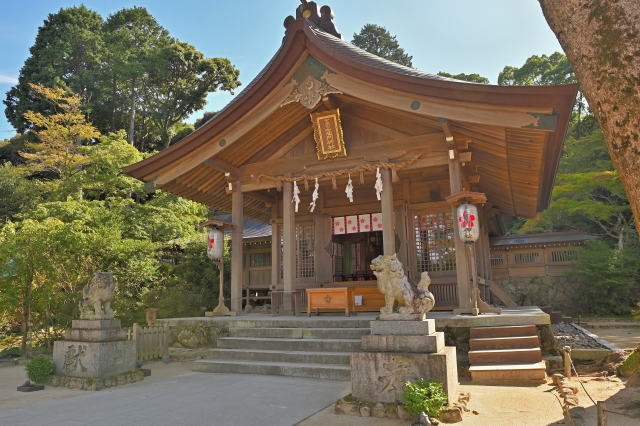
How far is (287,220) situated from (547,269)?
13.6 m

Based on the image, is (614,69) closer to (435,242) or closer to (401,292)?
(401,292)

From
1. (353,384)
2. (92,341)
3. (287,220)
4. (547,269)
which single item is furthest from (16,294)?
(547,269)

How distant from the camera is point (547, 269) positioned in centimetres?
1875

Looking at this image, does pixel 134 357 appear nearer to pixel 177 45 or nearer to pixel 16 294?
pixel 16 294

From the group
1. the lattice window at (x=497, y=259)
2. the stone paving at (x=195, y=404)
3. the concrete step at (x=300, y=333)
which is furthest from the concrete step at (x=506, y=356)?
the lattice window at (x=497, y=259)

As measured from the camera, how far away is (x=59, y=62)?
3175 cm

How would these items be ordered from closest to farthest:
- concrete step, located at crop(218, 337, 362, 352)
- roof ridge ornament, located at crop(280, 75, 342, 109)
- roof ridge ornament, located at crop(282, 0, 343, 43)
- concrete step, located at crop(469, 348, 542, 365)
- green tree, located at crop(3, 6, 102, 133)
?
concrete step, located at crop(469, 348, 542, 365) < concrete step, located at crop(218, 337, 362, 352) < roof ridge ornament, located at crop(280, 75, 342, 109) < roof ridge ornament, located at crop(282, 0, 343, 43) < green tree, located at crop(3, 6, 102, 133)

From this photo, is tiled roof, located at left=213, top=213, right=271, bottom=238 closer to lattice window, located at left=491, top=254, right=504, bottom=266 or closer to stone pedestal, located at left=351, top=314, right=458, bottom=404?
lattice window, located at left=491, top=254, right=504, bottom=266

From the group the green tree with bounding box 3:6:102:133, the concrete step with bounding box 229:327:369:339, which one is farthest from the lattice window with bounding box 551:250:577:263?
the green tree with bounding box 3:6:102:133

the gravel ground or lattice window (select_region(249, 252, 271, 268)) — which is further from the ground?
lattice window (select_region(249, 252, 271, 268))

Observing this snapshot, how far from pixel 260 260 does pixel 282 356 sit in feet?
36.6

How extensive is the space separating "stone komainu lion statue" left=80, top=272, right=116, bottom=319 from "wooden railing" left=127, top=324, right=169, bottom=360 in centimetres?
186

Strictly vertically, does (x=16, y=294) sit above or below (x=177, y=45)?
below

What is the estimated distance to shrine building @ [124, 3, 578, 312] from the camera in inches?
343
